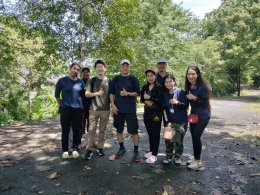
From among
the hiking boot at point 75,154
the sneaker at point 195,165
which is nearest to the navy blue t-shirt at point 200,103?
the sneaker at point 195,165

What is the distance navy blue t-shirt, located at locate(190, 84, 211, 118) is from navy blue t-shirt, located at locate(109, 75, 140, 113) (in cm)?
113

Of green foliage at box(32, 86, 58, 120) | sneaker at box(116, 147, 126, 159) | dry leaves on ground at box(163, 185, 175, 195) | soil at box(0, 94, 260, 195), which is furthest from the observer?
green foliage at box(32, 86, 58, 120)

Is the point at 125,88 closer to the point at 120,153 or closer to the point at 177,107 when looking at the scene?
the point at 177,107

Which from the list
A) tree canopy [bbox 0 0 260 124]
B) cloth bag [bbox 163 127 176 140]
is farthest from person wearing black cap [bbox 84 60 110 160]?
tree canopy [bbox 0 0 260 124]

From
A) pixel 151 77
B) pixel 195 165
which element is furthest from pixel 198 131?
pixel 151 77

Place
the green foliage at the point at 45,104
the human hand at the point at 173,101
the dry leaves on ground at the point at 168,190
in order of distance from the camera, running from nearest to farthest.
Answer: the dry leaves on ground at the point at 168,190, the human hand at the point at 173,101, the green foliage at the point at 45,104

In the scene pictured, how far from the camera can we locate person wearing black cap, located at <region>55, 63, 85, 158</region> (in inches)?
250

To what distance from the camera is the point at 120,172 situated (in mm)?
5836

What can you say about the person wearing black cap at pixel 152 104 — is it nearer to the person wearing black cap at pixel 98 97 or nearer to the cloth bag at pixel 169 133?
the cloth bag at pixel 169 133

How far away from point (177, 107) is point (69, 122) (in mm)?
2283

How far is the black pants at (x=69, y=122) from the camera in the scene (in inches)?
254

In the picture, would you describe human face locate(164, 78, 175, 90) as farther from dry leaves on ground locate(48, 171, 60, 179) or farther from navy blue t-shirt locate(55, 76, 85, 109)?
dry leaves on ground locate(48, 171, 60, 179)

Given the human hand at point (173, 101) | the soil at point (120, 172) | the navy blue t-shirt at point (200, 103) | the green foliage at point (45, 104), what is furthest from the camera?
the green foliage at point (45, 104)

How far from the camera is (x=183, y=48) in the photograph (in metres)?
25.7
